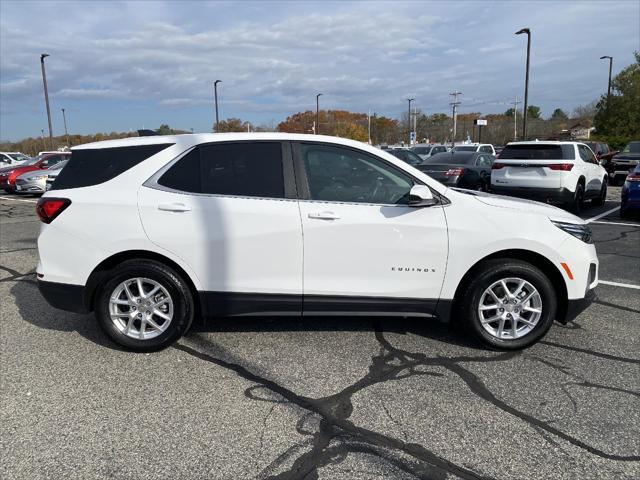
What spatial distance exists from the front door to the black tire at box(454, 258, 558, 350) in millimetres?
262

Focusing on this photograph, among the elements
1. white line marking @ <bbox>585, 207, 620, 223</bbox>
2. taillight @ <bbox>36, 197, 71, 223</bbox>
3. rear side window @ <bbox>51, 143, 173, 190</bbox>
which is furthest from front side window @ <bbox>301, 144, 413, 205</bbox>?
white line marking @ <bbox>585, 207, 620, 223</bbox>

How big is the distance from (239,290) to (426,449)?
6.10 ft

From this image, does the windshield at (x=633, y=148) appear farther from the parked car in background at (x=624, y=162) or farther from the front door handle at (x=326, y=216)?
the front door handle at (x=326, y=216)

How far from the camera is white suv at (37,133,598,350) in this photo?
3859 millimetres

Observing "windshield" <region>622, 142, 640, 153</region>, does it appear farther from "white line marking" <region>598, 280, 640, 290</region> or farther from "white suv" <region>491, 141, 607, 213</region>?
"white line marking" <region>598, 280, 640, 290</region>

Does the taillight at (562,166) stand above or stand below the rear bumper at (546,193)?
above

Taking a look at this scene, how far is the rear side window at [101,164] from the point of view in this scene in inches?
158

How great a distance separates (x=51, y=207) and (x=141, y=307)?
3.52 ft

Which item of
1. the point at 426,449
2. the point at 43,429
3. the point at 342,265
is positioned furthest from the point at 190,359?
the point at 426,449

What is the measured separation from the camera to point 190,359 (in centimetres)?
393

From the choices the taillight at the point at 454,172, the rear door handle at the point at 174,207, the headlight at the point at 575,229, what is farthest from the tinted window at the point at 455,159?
the rear door handle at the point at 174,207

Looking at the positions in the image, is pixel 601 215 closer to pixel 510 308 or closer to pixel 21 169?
pixel 510 308

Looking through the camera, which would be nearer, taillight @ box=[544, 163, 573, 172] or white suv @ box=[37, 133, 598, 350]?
white suv @ box=[37, 133, 598, 350]

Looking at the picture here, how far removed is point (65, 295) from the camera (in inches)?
157
